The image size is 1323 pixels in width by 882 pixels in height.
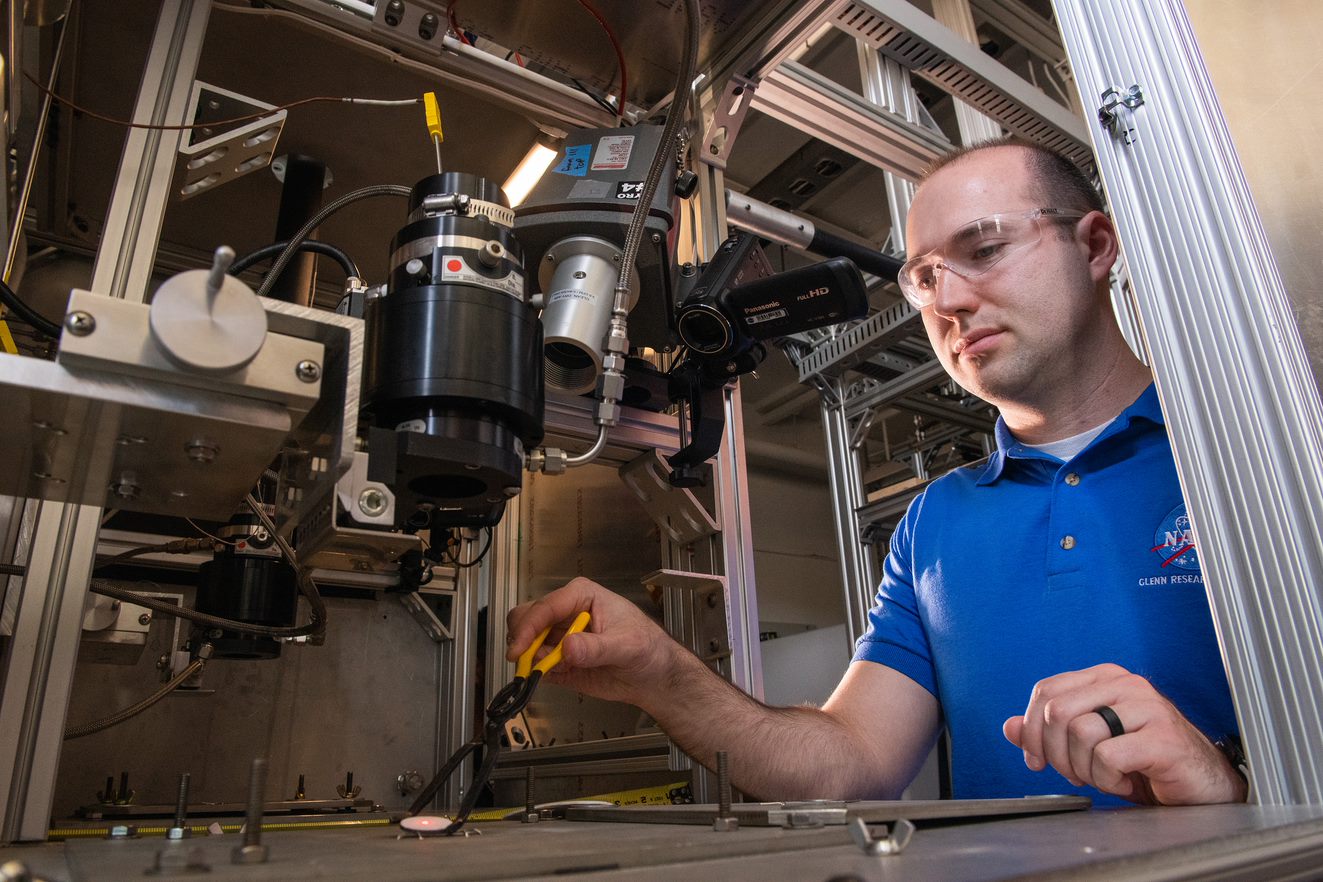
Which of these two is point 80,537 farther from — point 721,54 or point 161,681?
point 721,54

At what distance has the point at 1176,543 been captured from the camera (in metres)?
0.87

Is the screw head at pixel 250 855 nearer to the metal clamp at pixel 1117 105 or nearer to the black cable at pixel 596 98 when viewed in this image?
the metal clamp at pixel 1117 105

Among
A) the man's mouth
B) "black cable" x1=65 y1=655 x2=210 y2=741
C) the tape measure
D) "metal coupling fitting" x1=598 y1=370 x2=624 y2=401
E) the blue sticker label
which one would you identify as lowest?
the tape measure

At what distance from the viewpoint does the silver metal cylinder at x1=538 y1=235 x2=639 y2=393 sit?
0.69m

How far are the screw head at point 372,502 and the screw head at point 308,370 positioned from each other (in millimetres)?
93

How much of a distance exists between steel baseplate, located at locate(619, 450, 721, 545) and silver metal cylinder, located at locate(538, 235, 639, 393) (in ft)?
0.88

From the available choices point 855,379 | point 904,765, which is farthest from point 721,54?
point 855,379

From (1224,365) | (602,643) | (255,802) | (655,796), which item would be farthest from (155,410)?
(655,796)

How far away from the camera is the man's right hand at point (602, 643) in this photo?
0.75 metres

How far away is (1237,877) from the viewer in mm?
298

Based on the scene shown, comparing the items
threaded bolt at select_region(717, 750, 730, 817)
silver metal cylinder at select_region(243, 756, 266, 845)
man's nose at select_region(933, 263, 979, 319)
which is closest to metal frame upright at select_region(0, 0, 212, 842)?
silver metal cylinder at select_region(243, 756, 266, 845)

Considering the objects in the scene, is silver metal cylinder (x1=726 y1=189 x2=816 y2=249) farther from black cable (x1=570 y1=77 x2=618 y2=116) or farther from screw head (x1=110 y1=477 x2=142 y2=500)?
screw head (x1=110 y1=477 x2=142 y2=500)

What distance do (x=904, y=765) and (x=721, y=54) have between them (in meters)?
0.93

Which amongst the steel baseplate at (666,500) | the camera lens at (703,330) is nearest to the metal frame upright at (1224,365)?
the camera lens at (703,330)
